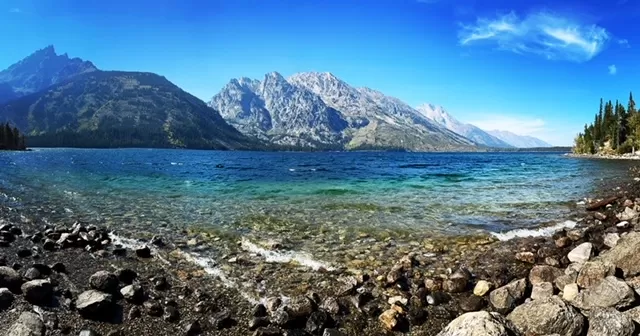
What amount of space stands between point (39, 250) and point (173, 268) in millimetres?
6170

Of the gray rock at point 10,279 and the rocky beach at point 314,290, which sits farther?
the gray rock at point 10,279

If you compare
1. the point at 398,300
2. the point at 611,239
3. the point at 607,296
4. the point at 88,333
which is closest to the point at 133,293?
the point at 88,333

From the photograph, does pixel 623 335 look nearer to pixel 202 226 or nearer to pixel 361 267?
pixel 361 267

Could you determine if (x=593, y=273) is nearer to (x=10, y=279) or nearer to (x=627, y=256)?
(x=627, y=256)

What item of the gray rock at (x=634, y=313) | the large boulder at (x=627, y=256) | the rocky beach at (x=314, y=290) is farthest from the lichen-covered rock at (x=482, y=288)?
the large boulder at (x=627, y=256)

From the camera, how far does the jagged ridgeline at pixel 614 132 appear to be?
463 feet

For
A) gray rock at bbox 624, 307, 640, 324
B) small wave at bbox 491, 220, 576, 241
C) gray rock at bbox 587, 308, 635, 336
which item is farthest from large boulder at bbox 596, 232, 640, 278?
small wave at bbox 491, 220, 576, 241

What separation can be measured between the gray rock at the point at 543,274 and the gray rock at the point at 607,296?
6.58ft

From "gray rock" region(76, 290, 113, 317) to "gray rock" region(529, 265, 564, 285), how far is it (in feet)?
40.8

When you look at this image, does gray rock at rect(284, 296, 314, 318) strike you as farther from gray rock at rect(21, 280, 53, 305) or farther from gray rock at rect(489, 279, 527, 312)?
gray rock at rect(21, 280, 53, 305)

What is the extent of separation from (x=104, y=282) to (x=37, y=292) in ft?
5.22

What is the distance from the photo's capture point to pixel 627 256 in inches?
473

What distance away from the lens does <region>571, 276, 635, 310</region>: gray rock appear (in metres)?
9.44

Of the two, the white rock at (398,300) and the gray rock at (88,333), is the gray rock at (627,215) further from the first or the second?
the gray rock at (88,333)
